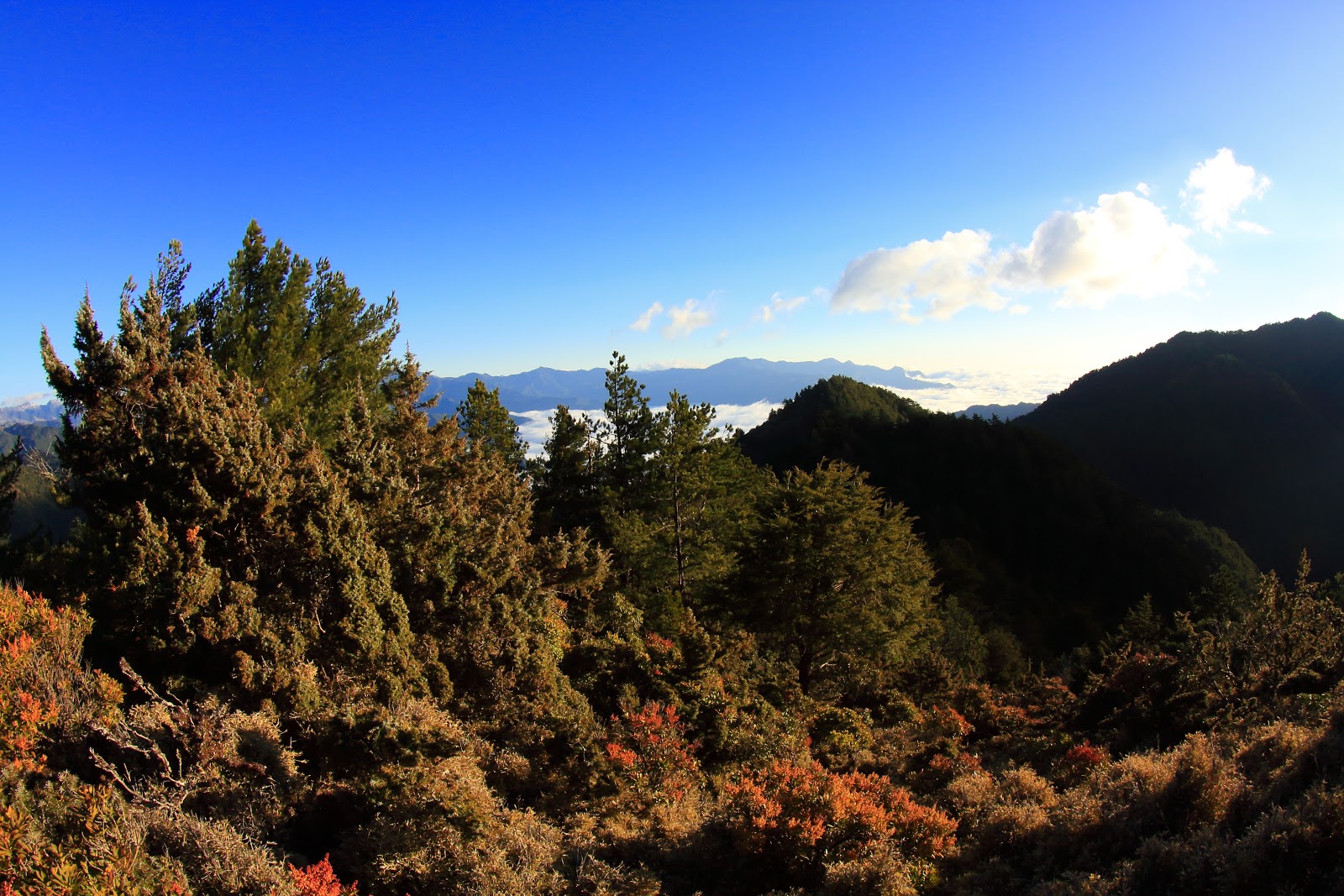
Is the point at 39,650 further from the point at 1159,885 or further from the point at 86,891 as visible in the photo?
the point at 1159,885

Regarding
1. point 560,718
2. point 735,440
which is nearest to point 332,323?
point 560,718

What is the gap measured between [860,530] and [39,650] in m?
21.0

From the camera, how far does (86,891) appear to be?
5.40m

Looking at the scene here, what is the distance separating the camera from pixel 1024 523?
8494 cm

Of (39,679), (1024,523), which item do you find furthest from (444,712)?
(1024,523)

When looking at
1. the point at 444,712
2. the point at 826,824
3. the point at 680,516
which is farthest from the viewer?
the point at 680,516

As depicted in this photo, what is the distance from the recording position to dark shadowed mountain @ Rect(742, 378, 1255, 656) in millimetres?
64062

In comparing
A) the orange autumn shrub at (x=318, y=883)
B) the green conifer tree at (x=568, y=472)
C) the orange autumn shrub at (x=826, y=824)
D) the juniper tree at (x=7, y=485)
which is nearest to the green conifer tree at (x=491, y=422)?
the green conifer tree at (x=568, y=472)

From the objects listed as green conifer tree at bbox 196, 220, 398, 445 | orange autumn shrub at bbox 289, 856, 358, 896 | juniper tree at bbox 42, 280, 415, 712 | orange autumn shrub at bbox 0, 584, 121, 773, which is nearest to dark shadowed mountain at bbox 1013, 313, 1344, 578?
green conifer tree at bbox 196, 220, 398, 445

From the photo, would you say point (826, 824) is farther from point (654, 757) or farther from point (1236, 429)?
point (1236, 429)

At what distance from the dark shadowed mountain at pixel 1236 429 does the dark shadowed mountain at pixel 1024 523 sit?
15.8 m

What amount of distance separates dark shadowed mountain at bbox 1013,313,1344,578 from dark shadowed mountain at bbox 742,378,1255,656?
15788 mm

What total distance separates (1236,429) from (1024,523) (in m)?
74.9

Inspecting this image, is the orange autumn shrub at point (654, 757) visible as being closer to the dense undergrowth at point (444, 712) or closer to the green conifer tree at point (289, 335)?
the dense undergrowth at point (444, 712)
